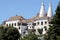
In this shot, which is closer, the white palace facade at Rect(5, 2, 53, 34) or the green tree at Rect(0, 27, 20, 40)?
the green tree at Rect(0, 27, 20, 40)

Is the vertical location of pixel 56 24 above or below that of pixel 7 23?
above

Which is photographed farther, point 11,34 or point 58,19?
point 11,34

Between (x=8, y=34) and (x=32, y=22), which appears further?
(x=32, y=22)

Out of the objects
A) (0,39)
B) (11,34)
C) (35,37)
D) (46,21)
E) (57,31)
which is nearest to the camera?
(57,31)

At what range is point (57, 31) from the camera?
4547 centimetres

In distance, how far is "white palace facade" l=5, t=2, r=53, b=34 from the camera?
9968 centimetres

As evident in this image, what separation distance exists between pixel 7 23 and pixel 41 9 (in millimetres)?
12439

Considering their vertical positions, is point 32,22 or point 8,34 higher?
point 8,34

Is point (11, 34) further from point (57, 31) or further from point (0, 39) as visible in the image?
point (57, 31)

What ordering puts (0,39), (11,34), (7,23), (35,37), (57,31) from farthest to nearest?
(7,23), (11,34), (0,39), (35,37), (57,31)

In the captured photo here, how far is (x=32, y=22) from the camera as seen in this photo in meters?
106

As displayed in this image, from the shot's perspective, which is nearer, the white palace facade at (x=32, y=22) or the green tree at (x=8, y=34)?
the green tree at (x=8, y=34)

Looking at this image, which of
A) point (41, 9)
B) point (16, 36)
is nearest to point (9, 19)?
point (41, 9)

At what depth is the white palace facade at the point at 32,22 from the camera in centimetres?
9968
